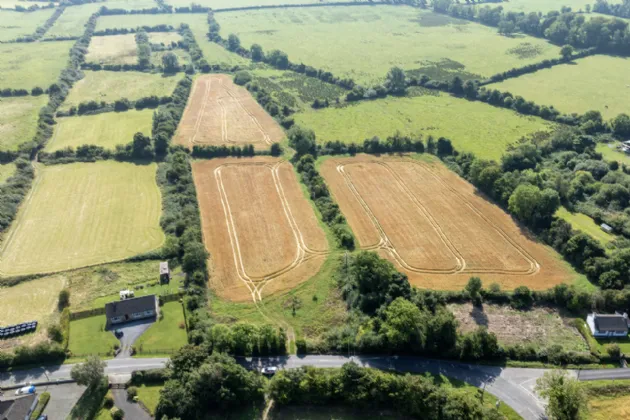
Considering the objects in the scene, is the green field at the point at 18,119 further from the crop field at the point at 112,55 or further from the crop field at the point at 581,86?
the crop field at the point at 581,86

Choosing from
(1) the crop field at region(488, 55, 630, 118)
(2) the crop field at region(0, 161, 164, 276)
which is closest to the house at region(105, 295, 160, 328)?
(2) the crop field at region(0, 161, 164, 276)

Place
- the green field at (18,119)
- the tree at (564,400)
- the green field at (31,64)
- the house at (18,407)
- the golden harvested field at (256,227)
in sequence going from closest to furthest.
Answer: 1. the tree at (564,400)
2. the house at (18,407)
3. the golden harvested field at (256,227)
4. the green field at (18,119)
5. the green field at (31,64)

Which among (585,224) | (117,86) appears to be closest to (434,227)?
(585,224)

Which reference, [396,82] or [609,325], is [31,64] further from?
[609,325]

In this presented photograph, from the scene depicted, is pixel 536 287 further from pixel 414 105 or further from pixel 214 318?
pixel 414 105

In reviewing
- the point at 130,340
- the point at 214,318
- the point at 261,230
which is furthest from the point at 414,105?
the point at 130,340

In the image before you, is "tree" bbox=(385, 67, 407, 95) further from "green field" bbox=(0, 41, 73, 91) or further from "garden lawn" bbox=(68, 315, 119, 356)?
"garden lawn" bbox=(68, 315, 119, 356)

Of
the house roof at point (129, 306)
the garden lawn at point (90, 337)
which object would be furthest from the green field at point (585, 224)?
the garden lawn at point (90, 337)
